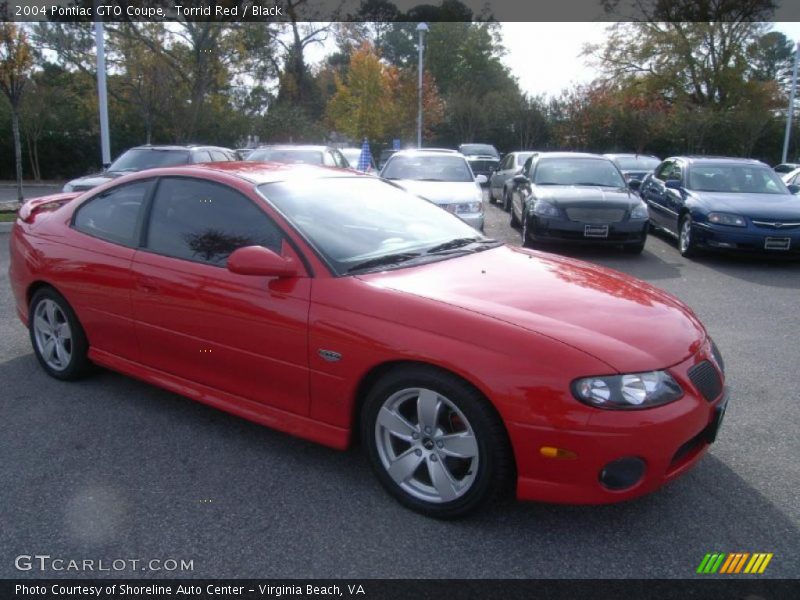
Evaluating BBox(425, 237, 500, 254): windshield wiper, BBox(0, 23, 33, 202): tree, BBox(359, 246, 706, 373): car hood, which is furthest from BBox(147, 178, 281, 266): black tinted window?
BBox(0, 23, 33, 202): tree

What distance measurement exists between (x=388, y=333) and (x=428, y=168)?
29.9 ft

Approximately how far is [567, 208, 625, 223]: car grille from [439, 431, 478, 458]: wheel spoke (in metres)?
7.56

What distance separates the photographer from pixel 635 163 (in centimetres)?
1961

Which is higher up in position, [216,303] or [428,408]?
[216,303]

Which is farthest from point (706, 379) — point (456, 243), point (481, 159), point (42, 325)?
point (481, 159)

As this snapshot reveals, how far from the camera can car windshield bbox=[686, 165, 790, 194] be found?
1055cm

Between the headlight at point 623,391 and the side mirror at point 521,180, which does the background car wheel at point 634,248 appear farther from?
the headlight at point 623,391

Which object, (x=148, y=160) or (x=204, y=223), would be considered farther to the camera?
(x=148, y=160)

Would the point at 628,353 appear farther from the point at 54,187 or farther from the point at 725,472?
the point at 54,187

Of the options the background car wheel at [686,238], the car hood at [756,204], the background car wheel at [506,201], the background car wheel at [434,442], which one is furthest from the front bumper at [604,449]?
the background car wheel at [506,201]

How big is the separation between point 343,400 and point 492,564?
3.25 feet

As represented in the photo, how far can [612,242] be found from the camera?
10.1 metres

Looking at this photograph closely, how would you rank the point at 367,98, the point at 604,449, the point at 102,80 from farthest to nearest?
the point at 367,98, the point at 102,80, the point at 604,449

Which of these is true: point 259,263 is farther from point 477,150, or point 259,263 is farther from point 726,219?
point 477,150
